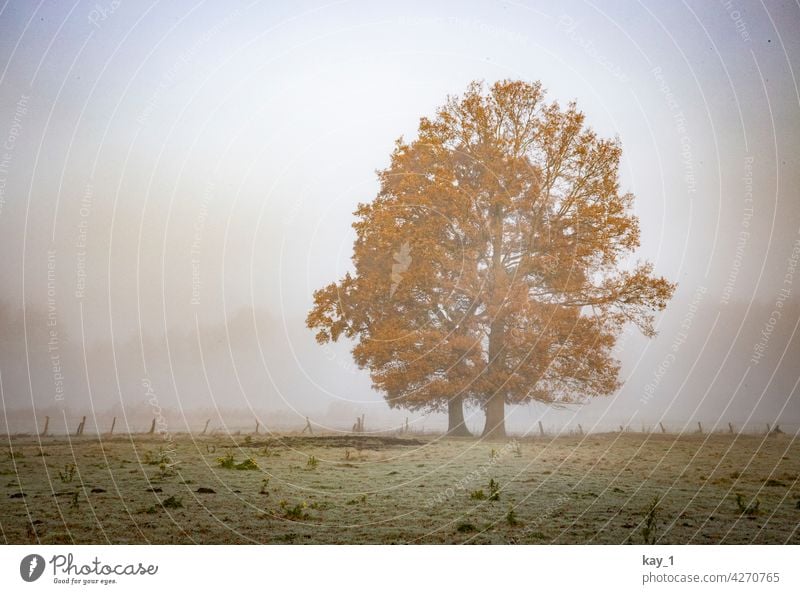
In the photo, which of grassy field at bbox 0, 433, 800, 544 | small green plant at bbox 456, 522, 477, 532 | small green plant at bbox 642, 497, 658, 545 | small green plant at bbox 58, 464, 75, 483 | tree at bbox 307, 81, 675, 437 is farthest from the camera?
tree at bbox 307, 81, 675, 437

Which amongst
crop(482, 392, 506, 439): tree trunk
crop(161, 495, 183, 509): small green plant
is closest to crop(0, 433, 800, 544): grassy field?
crop(161, 495, 183, 509): small green plant

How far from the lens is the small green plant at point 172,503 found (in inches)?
283

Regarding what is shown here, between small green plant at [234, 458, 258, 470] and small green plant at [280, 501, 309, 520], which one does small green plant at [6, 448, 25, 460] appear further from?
small green plant at [280, 501, 309, 520]

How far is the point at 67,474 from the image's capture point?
7.71m

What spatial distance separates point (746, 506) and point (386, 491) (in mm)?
4094

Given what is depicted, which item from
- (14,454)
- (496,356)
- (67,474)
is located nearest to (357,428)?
(496,356)

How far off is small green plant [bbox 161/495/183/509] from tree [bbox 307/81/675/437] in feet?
11.1

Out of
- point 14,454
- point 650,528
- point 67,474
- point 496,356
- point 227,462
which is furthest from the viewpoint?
point 496,356

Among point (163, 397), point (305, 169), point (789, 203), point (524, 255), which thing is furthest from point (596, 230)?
point (163, 397)

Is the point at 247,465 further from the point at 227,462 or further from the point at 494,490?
the point at 494,490

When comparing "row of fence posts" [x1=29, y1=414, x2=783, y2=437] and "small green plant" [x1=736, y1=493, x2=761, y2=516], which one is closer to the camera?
"small green plant" [x1=736, y1=493, x2=761, y2=516]

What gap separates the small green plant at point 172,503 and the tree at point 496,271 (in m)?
3.39

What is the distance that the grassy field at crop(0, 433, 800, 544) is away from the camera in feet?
23.1
